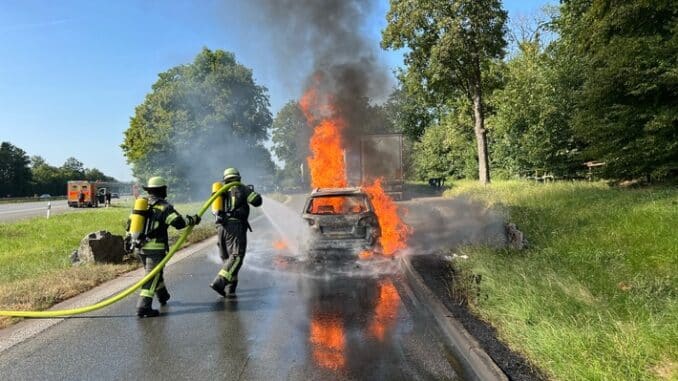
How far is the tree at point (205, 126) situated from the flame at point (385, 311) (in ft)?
91.0

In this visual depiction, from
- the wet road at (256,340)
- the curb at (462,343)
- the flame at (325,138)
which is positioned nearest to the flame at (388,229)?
the wet road at (256,340)

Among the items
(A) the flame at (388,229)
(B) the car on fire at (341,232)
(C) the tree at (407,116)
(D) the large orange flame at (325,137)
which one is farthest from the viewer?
(C) the tree at (407,116)

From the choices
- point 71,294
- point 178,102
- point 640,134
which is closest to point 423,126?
point 178,102

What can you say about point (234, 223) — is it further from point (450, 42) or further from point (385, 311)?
point (450, 42)

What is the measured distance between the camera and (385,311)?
6070 mm

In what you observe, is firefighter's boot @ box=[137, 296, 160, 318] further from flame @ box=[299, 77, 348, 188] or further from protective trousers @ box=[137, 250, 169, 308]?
flame @ box=[299, 77, 348, 188]

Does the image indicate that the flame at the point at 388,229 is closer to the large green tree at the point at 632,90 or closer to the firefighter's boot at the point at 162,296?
the firefighter's boot at the point at 162,296

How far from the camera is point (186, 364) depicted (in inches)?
174

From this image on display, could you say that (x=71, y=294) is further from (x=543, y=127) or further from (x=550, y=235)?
(x=543, y=127)

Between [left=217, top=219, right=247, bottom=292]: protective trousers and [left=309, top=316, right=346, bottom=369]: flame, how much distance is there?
1.66 m

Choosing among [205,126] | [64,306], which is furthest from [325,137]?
[205,126]

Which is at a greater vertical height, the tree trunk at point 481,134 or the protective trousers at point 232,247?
the tree trunk at point 481,134

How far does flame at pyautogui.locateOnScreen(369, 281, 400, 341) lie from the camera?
531 centimetres

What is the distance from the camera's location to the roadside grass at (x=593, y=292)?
12.0ft
